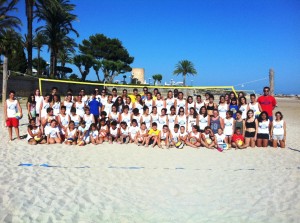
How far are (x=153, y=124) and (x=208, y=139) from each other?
1.46 m

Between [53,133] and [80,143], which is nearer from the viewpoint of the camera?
[80,143]

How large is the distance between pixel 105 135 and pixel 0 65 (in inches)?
732

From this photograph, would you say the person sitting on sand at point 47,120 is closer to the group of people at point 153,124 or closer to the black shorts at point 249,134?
the group of people at point 153,124

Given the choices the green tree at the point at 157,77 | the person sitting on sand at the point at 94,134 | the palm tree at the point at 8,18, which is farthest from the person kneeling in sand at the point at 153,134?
the green tree at the point at 157,77

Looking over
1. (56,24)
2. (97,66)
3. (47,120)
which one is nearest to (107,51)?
(97,66)

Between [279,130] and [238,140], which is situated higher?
[279,130]

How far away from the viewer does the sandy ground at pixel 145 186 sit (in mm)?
3287

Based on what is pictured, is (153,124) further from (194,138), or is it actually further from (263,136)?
(263,136)

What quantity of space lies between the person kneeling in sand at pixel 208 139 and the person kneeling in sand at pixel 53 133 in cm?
364

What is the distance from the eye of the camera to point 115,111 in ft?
25.0

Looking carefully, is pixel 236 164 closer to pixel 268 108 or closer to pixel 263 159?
pixel 263 159

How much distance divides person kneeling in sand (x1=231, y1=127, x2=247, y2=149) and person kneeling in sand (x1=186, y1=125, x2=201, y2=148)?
865 millimetres

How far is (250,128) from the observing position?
7.19m

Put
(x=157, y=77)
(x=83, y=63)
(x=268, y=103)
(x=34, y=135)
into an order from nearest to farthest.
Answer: (x=34, y=135), (x=268, y=103), (x=83, y=63), (x=157, y=77)
